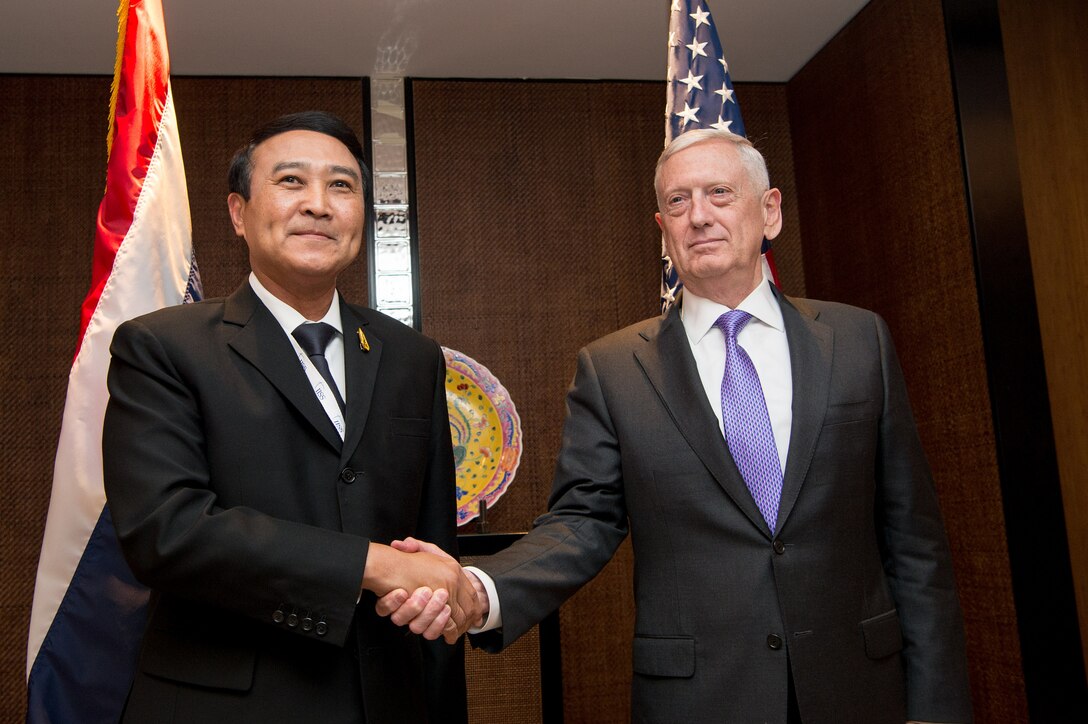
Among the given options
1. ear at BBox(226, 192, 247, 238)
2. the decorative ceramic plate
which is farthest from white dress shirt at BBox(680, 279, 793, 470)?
the decorative ceramic plate

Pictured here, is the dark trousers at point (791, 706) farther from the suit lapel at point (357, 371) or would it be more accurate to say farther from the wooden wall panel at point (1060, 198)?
the wooden wall panel at point (1060, 198)

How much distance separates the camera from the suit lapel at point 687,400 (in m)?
1.71

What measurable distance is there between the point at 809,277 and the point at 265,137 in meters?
3.17

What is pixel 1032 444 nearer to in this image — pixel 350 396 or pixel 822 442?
pixel 822 442

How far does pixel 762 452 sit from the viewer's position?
69.2 inches

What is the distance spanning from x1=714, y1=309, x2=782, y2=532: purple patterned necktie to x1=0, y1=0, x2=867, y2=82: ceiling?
2.41m

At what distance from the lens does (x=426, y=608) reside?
1674 mm

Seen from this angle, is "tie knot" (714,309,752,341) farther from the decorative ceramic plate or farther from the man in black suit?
the decorative ceramic plate

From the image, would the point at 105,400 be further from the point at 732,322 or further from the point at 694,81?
the point at 694,81

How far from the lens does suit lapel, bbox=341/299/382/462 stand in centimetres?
168

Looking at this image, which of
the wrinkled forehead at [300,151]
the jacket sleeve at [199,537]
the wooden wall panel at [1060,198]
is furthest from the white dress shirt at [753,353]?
the wooden wall panel at [1060,198]

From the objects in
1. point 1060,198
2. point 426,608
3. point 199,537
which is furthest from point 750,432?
point 1060,198

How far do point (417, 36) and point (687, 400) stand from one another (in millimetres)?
2764

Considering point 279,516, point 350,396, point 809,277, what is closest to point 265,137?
point 350,396
